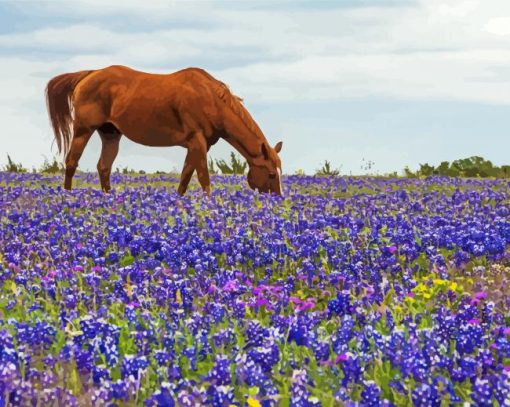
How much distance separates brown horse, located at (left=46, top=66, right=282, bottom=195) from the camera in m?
15.2

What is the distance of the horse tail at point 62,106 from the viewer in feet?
55.6

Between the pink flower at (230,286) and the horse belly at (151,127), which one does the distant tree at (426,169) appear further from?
the pink flower at (230,286)

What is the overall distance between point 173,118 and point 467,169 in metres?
15.1

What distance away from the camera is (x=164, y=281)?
7000mm

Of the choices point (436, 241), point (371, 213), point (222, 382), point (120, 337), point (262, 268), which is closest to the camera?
point (222, 382)

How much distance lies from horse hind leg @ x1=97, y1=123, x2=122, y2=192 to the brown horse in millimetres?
19

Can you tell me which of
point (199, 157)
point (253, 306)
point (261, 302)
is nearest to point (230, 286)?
point (253, 306)

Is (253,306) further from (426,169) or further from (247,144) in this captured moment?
(426,169)

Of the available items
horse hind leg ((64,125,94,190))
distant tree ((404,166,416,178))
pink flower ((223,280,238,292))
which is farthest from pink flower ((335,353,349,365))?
distant tree ((404,166,416,178))

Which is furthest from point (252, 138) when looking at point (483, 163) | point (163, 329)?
point (483, 163)

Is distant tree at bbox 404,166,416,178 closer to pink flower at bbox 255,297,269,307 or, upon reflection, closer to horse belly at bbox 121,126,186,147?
horse belly at bbox 121,126,186,147

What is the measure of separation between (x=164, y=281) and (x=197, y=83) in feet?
29.2

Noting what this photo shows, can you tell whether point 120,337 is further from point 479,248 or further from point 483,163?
point 483,163

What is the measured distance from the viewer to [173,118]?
15.3 meters
